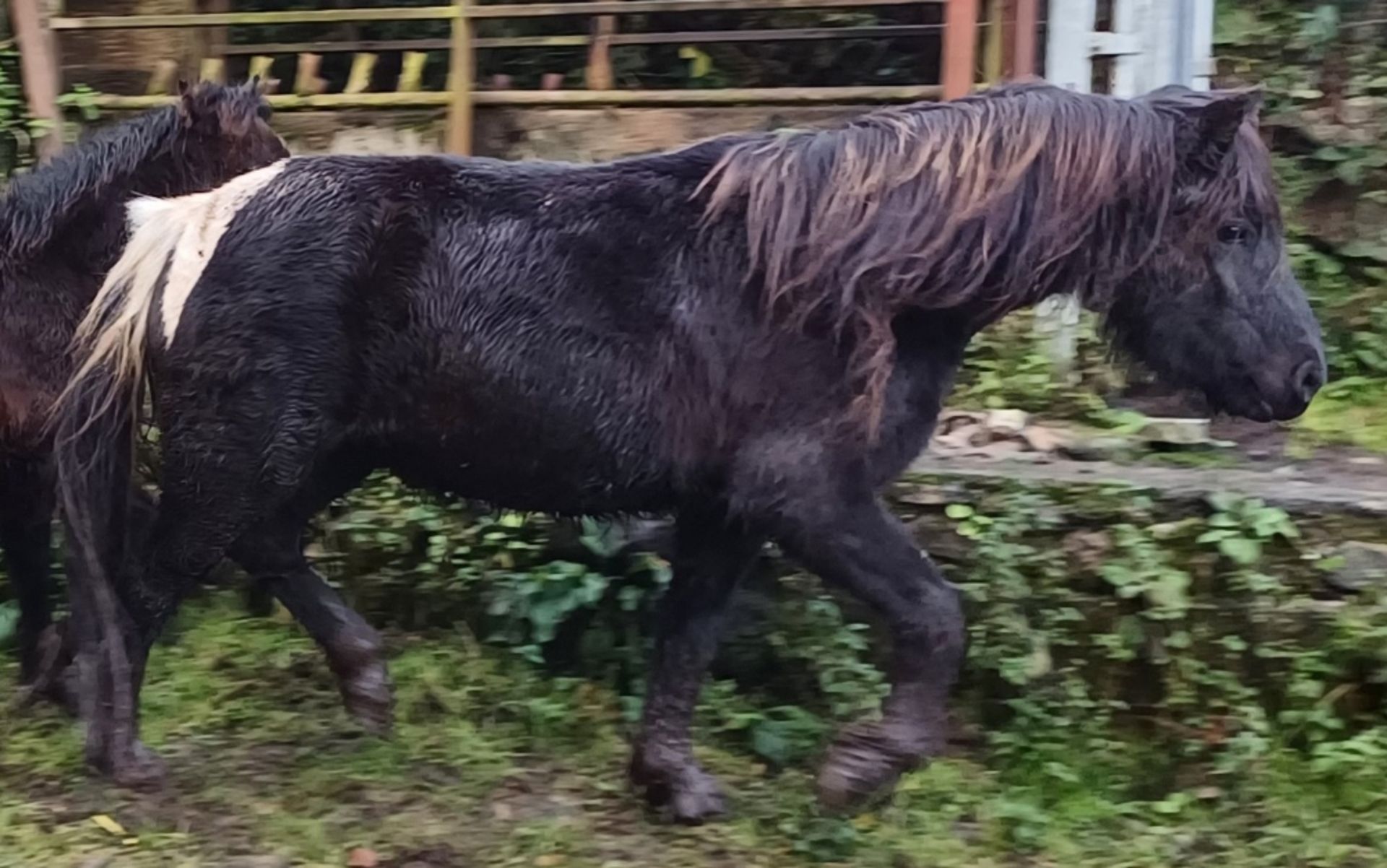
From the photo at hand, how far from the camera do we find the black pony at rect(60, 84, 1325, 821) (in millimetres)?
3150

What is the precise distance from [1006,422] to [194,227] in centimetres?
245

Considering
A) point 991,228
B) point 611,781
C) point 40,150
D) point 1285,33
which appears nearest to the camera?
point 991,228

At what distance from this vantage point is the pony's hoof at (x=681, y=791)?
3.49 meters

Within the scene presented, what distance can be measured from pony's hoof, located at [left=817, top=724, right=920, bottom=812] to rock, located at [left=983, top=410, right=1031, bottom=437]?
5.59 feet

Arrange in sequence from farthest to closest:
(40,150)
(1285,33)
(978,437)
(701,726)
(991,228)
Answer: (1285,33), (40,150), (978,437), (701,726), (991,228)

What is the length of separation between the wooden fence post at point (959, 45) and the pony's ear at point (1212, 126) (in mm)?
1908

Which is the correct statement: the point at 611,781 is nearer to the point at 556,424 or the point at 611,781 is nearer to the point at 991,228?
the point at 556,424

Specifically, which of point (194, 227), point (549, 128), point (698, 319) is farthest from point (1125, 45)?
point (194, 227)

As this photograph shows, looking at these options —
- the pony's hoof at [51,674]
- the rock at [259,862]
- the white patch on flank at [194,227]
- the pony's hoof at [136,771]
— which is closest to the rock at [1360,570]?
the rock at [259,862]

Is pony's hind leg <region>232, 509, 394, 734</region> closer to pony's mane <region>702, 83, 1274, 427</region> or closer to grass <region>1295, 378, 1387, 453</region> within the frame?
pony's mane <region>702, 83, 1274, 427</region>

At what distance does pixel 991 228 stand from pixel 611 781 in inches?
61.8

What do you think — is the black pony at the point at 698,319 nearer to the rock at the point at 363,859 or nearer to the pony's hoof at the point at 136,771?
the pony's hoof at the point at 136,771

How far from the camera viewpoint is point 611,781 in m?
3.70

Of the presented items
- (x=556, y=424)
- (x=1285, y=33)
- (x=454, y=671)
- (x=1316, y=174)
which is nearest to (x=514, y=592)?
(x=454, y=671)
